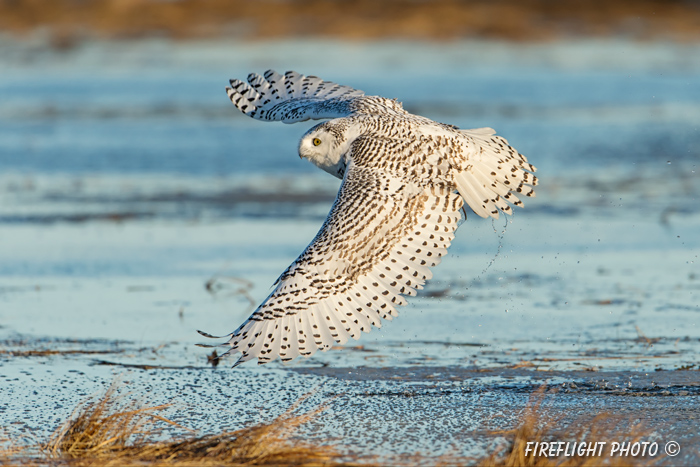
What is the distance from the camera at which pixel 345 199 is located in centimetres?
539

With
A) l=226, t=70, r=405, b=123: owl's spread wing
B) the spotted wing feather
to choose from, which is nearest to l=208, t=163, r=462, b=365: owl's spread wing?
the spotted wing feather

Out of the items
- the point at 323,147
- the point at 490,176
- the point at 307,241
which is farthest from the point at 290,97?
the point at 307,241

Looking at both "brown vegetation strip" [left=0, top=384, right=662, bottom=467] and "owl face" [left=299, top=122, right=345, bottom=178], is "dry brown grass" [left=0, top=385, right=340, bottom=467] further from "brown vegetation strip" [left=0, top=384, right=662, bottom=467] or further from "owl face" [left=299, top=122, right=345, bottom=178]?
"owl face" [left=299, top=122, right=345, bottom=178]

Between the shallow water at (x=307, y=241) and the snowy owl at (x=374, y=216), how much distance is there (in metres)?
0.40

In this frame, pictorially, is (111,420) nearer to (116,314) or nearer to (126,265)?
(116,314)

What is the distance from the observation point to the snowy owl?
16.4 feet

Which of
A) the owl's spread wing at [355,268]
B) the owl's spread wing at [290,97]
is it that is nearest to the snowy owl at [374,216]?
the owl's spread wing at [355,268]

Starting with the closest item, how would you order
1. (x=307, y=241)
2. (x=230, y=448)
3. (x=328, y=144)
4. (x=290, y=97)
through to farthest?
(x=230, y=448) < (x=328, y=144) < (x=290, y=97) < (x=307, y=241)

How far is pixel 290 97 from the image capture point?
23.1ft

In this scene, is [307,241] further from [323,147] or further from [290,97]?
[323,147]

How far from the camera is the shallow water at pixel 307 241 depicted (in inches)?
205

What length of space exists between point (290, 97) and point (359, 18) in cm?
2090

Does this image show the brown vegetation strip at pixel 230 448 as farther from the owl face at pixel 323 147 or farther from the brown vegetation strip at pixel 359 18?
the brown vegetation strip at pixel 359 18

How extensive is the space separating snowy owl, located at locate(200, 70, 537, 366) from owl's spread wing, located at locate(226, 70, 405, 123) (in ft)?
0.37
